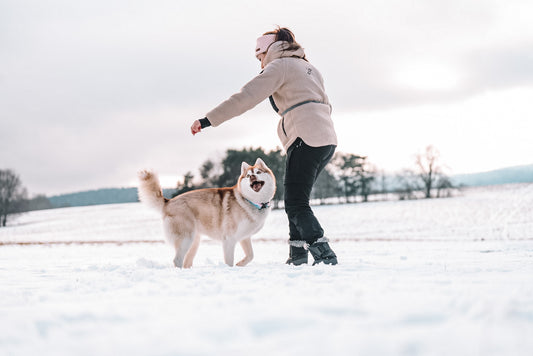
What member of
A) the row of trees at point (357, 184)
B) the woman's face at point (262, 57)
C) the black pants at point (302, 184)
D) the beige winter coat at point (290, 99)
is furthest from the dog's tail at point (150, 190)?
the row of trees at point (357, 184)

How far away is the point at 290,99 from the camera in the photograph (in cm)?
382

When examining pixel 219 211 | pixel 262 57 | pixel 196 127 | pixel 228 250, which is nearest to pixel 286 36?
pixel 262 57

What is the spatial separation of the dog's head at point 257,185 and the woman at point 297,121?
0.44 metres

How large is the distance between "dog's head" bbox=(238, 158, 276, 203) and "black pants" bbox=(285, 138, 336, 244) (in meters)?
0.43

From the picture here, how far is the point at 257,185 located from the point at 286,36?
160cm

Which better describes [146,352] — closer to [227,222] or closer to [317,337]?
[317,337]

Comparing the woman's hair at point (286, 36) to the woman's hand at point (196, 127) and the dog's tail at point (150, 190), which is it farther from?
the dog's tail at point (150, 190)

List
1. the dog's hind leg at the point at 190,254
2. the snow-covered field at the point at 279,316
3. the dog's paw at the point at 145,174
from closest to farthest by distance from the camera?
the snow-covered field at the point at 279,316 → the dog's paw at the point at 145,174 → the dog's hind leg at the point at 190,254

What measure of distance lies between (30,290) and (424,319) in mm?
2487

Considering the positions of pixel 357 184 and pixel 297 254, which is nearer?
pixel 297 254

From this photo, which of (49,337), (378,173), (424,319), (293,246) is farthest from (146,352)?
(378,173)

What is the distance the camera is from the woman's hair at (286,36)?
4010 millimetres

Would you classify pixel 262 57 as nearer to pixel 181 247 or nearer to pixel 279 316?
pixel 181 247

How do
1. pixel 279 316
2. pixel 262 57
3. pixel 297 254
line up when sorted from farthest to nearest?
pixel 262 57
pixel 297 254
pixel 279 316
